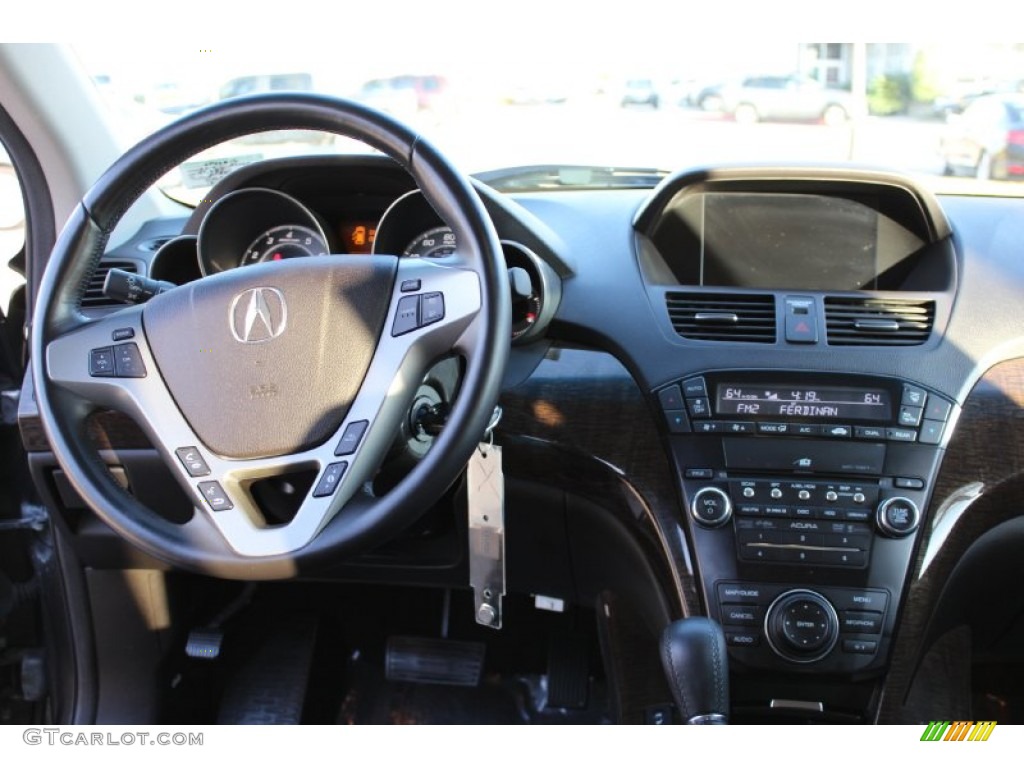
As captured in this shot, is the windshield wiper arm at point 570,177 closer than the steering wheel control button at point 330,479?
No

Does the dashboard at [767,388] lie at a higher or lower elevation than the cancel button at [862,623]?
higher

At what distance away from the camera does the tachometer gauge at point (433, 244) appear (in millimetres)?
1803

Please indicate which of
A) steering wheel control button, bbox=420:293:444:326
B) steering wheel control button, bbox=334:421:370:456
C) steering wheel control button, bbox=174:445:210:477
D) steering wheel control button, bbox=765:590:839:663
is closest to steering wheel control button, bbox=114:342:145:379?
steering wheel control button, bbox=174:445:210:477

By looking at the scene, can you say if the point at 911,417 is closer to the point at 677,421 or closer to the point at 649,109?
the point at 677,421

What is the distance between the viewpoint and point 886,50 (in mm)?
2191

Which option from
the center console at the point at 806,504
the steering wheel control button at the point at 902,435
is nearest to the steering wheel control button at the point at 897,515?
the center console at the point at 806,504

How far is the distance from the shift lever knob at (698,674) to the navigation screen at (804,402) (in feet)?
1.41

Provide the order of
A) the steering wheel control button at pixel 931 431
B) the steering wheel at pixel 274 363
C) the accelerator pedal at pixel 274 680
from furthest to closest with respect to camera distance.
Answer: the accelerator pedal at pixel 274 680 < the steering wheel control button at pixel 931 431 < the steering wheel at pixel 274 363

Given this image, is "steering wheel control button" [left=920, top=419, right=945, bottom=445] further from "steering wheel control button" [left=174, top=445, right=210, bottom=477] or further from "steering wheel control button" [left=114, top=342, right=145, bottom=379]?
"steering wheel control button" [left=114, top=342, right=145, bottom=379]

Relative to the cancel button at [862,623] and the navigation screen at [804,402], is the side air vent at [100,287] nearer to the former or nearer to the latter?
the navigation screen at [804,402]

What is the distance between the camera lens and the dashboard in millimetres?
1667

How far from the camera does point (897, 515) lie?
1661mm

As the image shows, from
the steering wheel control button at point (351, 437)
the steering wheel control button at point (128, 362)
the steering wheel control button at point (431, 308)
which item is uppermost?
the steering wheel control button at point (431, 308)

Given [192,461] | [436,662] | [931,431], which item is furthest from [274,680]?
[931,431]
